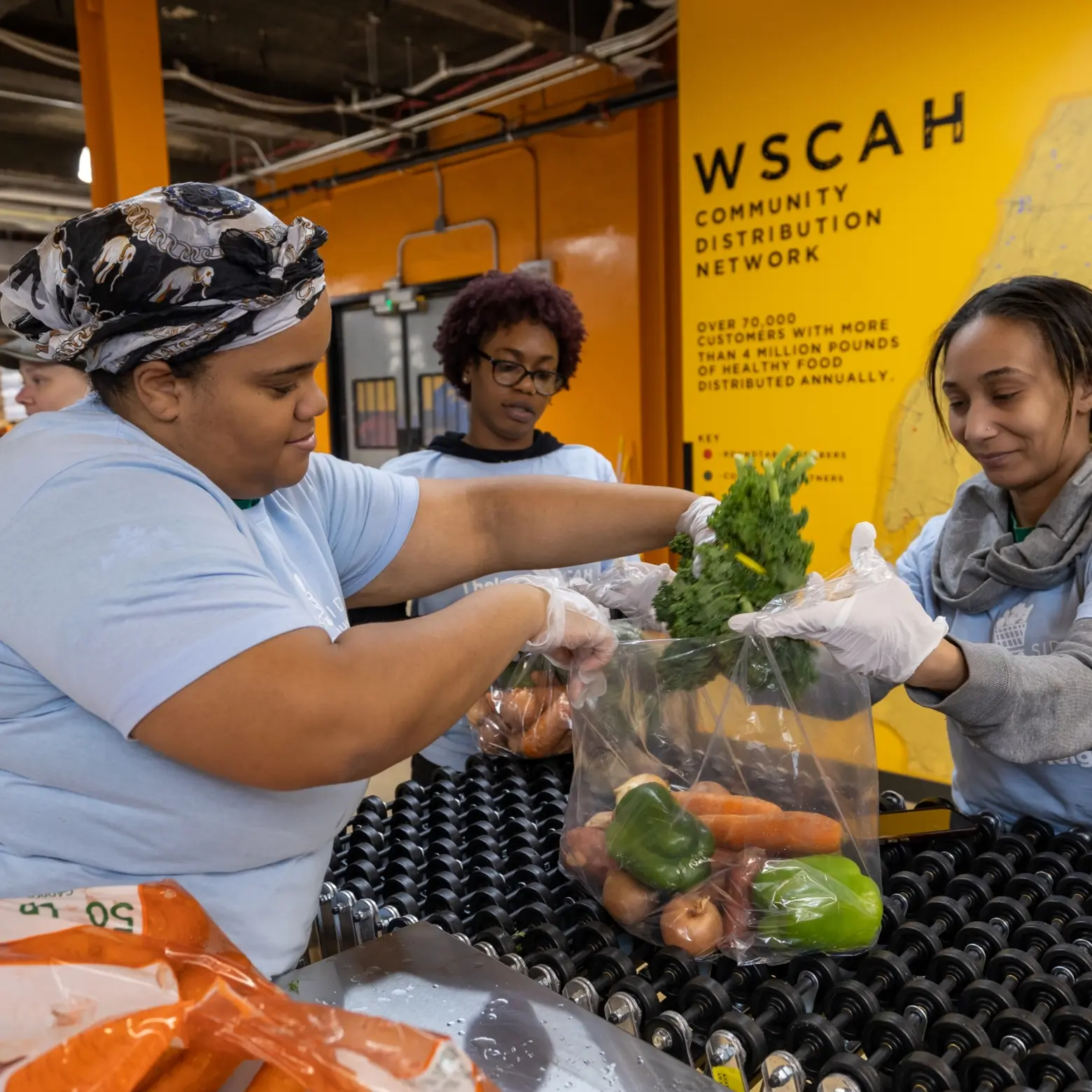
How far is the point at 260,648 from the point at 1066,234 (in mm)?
2901

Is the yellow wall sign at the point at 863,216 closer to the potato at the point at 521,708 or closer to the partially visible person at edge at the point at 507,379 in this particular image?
the partially visible person at edge at the point at 507,379

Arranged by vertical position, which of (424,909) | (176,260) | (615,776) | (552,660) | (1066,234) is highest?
(1066,234)

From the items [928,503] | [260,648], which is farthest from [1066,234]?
[260,648]

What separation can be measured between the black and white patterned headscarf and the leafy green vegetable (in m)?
0.56

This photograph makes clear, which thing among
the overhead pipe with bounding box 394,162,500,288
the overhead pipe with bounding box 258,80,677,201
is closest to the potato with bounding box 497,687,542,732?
the overhead pipe with bounding box 258,80,677,201

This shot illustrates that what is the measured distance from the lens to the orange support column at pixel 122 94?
4.02m

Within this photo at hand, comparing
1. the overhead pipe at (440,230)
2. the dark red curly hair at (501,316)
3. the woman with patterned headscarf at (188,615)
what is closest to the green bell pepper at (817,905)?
the woman with patterned headscarf at (188,615)

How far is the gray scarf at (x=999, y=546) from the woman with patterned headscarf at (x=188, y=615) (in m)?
0.94

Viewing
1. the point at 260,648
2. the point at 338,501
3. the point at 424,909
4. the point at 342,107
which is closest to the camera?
the point at 260,648

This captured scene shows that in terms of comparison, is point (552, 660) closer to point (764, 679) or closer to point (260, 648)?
point (764, 679)

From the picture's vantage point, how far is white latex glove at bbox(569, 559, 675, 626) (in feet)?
4.91

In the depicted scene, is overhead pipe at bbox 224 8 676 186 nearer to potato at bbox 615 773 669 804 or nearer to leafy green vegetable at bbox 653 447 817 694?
leafy green vegetable at bbox 653 447 817 694

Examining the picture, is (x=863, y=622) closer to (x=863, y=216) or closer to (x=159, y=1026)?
(x=159, y=1026)

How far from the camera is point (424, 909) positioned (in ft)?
3.84
